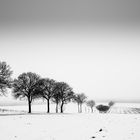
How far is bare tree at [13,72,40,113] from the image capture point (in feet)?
177

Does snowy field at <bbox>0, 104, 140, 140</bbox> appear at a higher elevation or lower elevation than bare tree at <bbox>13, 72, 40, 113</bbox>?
lower

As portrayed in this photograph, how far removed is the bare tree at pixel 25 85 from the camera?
54000mm

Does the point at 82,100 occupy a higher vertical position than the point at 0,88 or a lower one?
lower

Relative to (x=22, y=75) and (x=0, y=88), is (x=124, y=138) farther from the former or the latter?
(x=22, y=75)

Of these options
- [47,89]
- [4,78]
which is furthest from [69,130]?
[47,89]

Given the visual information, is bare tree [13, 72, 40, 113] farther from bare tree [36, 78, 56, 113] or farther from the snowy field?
the snowy field

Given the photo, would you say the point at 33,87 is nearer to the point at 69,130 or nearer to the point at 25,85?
the point at 25,85

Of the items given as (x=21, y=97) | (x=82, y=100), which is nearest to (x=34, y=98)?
(x=21, y=97)

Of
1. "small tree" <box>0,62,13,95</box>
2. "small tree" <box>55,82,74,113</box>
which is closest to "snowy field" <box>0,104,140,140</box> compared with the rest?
"small tree" <box>0,62,13,95</box>

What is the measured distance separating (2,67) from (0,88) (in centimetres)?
566

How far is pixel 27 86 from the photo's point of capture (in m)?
55.3

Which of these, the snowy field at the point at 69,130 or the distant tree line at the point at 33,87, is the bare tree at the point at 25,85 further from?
the snowy field at the point at 69,130

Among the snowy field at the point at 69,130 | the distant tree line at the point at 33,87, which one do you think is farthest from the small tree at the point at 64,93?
the snowy field at the point at 69,130

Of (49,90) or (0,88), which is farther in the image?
(49,90)
